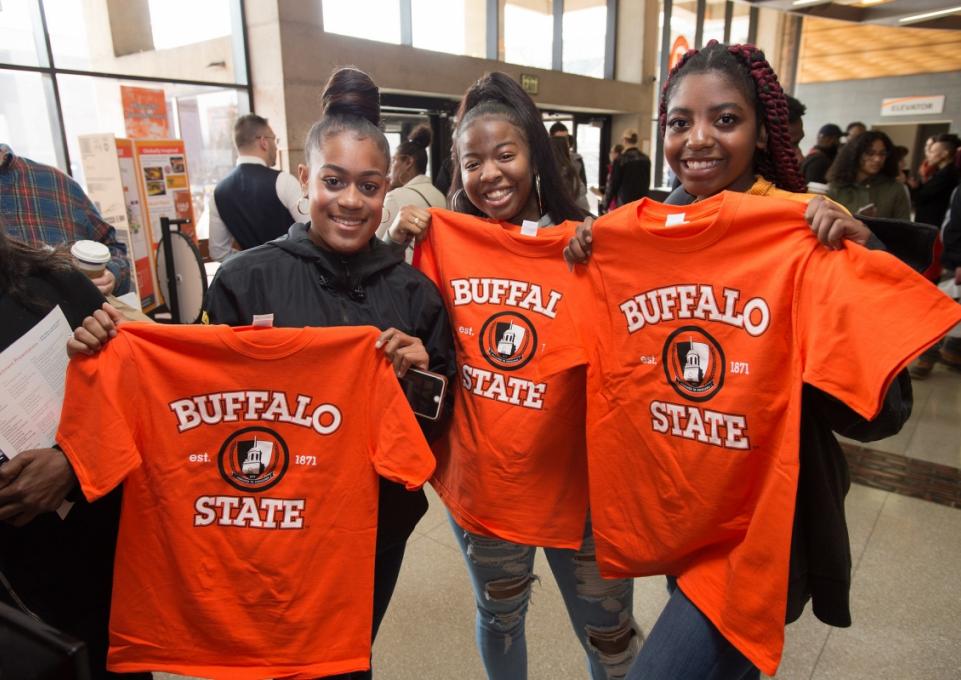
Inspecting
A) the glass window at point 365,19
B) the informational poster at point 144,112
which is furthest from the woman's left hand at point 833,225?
the glass window at point 365,19

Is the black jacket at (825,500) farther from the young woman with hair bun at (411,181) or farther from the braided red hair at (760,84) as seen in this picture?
the young woman with hair bun at (411,181)

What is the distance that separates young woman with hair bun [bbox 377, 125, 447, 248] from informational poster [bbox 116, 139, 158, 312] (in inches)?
83.9

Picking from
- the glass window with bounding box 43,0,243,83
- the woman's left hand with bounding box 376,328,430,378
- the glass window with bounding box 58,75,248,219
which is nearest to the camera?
the woman's left hand with bounding box 376,328,430,378

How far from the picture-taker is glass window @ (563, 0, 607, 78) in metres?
10.6

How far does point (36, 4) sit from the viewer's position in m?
4.66

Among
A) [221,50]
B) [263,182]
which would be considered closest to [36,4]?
[221,50]

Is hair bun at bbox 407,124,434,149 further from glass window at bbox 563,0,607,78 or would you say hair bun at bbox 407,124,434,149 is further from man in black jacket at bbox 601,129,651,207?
glass window at bbox 563,0,607,78

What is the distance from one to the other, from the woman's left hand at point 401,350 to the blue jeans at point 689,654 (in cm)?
71

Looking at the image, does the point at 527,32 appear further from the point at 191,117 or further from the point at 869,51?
the point at 869,51

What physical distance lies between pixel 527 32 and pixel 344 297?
9.90m

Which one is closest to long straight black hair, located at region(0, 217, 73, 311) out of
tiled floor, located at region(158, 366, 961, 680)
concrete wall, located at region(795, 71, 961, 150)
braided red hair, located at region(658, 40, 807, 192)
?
braided red hair, located at region(658, 40, 807, 192)

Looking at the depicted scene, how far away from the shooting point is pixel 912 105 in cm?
1277

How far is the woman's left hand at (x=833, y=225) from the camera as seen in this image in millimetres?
1007

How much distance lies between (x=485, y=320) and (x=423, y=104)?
24.4 ft
